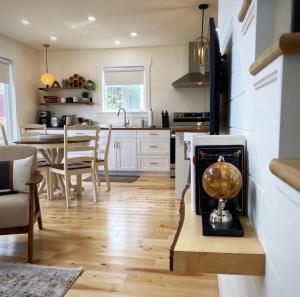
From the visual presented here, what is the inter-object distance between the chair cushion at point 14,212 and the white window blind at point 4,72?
3435mm

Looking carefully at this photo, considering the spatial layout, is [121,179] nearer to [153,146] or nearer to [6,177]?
[153,146]

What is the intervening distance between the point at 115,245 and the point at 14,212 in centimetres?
83

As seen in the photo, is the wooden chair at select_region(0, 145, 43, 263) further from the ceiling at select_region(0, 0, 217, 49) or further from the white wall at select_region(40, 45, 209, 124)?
the white wall at select_region(40, 45, 209, 124)

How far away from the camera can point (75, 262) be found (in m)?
2.03

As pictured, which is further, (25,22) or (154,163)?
(154,163)

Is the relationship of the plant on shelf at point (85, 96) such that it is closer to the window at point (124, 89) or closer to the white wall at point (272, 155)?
the window at point (124, 89)

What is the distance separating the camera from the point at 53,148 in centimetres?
370

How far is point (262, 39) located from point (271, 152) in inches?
14.8

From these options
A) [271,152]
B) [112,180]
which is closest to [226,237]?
[271,152]

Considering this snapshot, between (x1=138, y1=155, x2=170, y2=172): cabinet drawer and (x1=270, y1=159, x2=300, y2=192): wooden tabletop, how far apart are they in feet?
14.6

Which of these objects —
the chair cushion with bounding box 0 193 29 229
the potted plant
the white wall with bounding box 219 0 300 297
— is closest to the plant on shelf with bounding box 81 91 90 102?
the potted plant

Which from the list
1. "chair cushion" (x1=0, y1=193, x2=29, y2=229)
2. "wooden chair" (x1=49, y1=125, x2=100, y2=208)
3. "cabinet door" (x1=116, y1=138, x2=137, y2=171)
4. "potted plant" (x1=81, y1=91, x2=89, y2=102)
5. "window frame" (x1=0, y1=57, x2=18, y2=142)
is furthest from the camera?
"potted plant" (x1=81, y1=91, x2=89, y2=102)

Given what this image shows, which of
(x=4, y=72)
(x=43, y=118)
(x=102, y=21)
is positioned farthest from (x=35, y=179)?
(x=43, y=118)

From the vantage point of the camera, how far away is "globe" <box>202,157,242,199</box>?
85 cm
